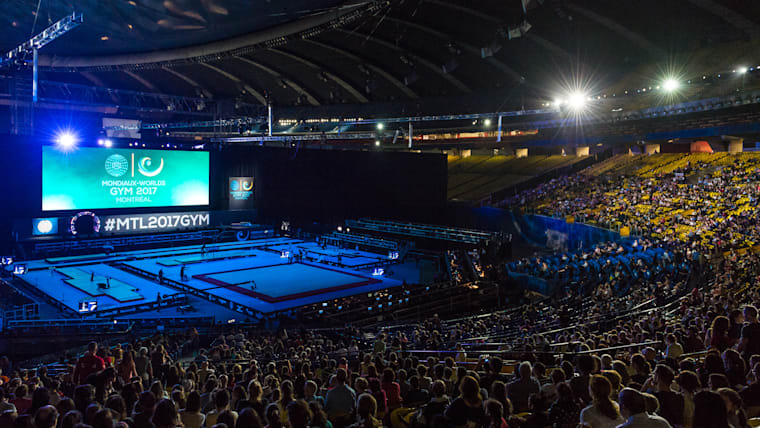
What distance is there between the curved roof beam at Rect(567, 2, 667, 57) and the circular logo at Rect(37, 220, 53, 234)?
29.0m

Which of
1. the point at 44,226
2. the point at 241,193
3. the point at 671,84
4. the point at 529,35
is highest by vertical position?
the point at 529,35

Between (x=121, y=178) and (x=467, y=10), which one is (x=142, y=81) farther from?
(x=467, y=10)

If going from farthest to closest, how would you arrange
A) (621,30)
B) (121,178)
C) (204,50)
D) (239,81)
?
1. (239,81)
2. (121,178)
3. (204,50)
4. (621,30)

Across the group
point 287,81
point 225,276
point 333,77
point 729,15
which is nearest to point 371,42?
point 333,77

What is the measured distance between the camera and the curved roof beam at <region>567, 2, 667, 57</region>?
24.4 metres

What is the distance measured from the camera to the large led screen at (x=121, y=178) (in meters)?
30.0

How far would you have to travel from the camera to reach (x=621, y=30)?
1008 inches

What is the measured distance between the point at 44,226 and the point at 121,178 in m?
4.76

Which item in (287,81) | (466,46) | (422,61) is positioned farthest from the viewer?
(287,81)

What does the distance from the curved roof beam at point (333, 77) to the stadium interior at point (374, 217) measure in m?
0.27

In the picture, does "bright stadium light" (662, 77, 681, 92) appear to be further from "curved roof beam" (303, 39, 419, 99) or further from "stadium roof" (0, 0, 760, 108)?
"curved roof beam" (303, 39, 419, 99)

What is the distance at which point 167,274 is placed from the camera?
84.0 feet

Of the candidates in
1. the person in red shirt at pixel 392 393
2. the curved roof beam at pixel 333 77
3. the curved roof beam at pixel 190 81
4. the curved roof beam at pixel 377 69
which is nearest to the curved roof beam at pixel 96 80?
the curved roof beam at pixel 190 81

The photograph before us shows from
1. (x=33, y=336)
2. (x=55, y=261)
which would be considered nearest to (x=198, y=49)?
(x=55, y=261)
